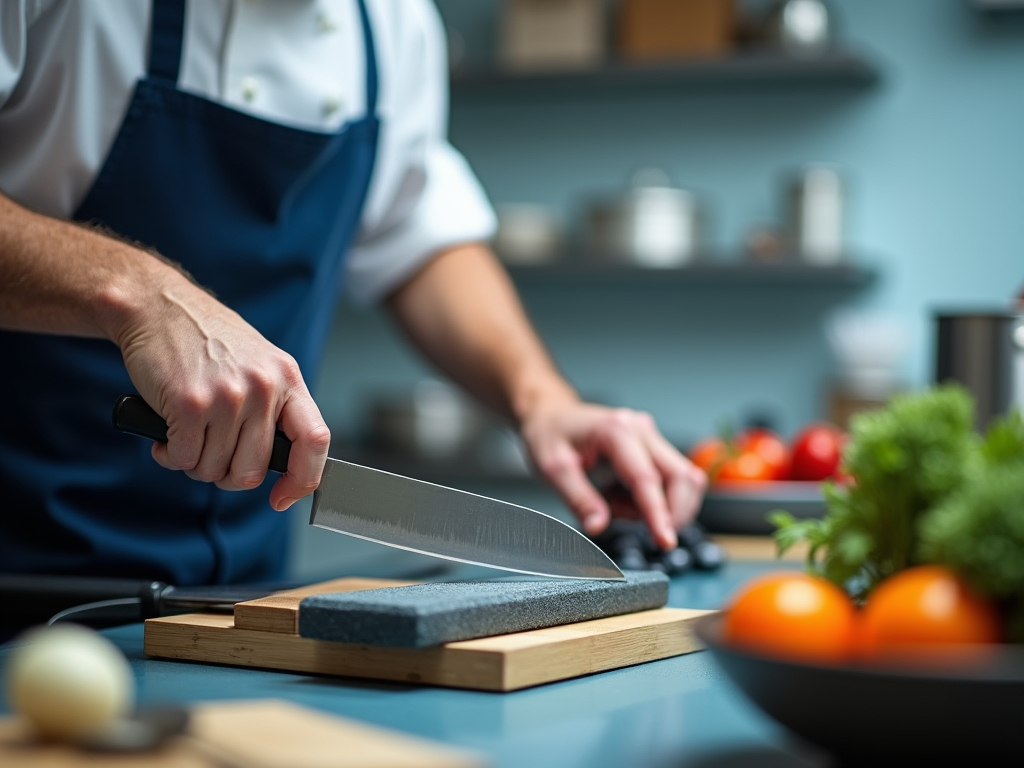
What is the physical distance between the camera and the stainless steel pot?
1.45m

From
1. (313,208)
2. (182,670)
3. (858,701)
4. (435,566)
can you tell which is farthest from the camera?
(313,208)

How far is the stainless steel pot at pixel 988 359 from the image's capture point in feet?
4.76

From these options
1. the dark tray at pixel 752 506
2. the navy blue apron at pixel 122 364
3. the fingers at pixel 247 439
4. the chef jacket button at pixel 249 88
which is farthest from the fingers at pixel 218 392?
the dark tray at pixel 752 506

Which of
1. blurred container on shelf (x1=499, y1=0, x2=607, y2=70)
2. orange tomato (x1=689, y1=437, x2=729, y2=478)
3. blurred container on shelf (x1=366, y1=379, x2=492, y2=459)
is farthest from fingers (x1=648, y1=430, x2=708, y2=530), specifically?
blurred container on shelf (x1=499, y1=0, x2=607, y2=70)

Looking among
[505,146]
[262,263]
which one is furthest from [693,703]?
[505,146]

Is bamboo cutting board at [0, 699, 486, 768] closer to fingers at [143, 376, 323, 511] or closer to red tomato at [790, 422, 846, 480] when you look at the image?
fingers at [143, 376, 323, 511]

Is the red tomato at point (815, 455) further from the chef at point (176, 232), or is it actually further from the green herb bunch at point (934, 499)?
the green herb bunch at point (934, 499)

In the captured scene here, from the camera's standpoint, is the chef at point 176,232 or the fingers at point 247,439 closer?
the fingers at point 247,439

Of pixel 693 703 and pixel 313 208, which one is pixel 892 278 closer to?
pixel 313 208

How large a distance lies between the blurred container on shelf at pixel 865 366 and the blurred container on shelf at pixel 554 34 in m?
0.98

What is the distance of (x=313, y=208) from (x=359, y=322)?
2.35 meters

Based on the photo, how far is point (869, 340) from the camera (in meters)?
3.01

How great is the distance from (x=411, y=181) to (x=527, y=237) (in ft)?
5.41

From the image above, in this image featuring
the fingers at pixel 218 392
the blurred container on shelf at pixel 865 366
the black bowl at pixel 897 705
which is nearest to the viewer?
the black bowl at pixel 897 705
